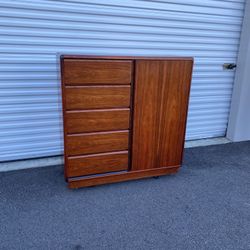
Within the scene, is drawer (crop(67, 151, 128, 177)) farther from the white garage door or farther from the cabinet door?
the white garage door

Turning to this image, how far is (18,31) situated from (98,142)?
130 centimetres

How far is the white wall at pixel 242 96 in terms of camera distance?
10.5ft

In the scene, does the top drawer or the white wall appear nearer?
the top drawer

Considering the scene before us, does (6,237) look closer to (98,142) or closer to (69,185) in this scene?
(69,185)

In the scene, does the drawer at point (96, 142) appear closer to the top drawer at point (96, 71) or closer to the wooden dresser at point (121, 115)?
the wooden dresser at point (121, 115)

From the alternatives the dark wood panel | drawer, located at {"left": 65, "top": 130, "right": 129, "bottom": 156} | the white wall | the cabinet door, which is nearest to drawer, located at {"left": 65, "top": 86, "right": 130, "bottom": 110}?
the cabinet door

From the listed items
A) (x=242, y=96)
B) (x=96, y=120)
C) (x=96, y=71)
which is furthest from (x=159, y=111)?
(x=242, y=96)

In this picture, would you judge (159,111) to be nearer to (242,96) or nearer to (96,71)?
(96,71)

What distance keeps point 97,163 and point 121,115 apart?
49 centimetres

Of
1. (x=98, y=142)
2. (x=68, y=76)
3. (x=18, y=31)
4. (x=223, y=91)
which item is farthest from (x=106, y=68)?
(x=223, y=91)

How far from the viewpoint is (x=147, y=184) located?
8.10ft

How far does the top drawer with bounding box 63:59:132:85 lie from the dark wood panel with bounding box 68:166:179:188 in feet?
2.87

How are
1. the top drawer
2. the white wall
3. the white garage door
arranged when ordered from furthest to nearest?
the white wall < the white garage door < the top drawer

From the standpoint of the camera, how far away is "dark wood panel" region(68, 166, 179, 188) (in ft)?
7.53
